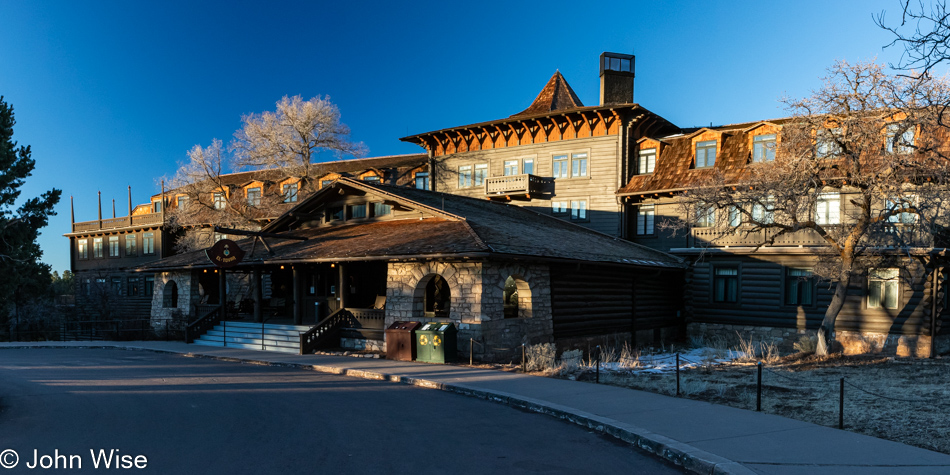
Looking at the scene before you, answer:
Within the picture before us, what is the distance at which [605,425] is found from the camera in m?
9.48

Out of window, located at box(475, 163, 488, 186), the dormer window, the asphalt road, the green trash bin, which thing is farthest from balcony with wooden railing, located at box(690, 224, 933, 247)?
the dormer window

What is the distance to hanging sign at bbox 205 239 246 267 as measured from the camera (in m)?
22.1

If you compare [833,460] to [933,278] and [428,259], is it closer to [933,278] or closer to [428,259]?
[428,259]

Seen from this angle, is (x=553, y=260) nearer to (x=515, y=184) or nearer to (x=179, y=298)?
(x=515, y=184)

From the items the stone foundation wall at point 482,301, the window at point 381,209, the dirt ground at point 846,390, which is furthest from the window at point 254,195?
the dirt ground at point 846,390

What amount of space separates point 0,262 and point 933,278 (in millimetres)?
43160

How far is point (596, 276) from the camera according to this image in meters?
22.8

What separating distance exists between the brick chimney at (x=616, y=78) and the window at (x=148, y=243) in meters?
34.5

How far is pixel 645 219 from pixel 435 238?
15.2 m

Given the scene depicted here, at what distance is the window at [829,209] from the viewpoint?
82.7ft

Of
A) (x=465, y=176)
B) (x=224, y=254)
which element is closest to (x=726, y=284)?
(x=465, y=176)

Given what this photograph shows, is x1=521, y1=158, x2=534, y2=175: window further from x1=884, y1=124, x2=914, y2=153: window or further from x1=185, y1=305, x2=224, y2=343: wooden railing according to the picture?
x1=185, y1=305, x2=224, y2=343: wooden railing

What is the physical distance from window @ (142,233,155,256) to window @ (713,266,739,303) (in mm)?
39941

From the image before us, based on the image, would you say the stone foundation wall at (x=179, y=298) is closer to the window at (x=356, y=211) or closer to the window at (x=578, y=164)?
the window at (x=356, y=211)
